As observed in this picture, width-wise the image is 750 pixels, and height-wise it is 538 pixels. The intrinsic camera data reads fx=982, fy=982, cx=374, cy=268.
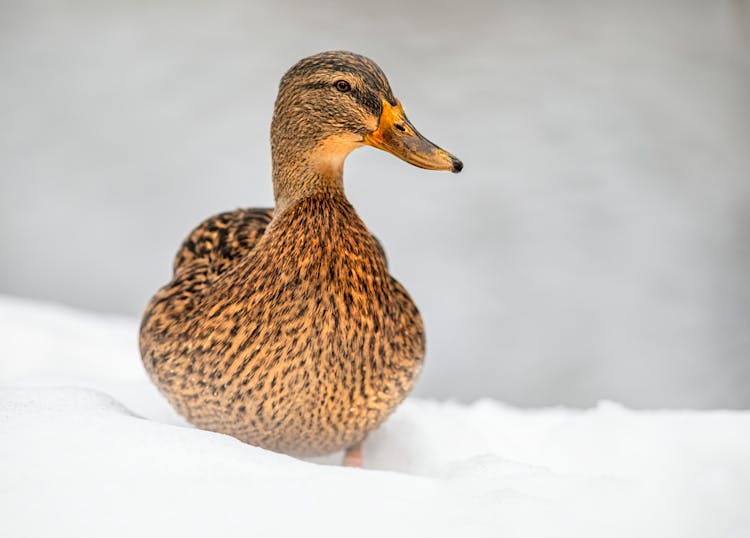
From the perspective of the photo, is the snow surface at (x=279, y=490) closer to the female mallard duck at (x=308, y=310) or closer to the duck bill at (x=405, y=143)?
the female mallard duck at (x=308, y=310)

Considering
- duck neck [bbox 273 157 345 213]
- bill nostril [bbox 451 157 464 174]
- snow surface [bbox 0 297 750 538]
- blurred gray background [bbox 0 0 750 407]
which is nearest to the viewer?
snow surface [bbox 0 297 750 538]

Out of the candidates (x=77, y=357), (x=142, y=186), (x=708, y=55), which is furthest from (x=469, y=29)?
(x=77, y=357)

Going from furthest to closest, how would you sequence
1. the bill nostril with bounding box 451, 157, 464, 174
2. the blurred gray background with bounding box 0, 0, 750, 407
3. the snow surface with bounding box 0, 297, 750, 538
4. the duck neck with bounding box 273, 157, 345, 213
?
the blurred gray background with bounding box 0, 0, 750, 407, the duck neck with bounding box 273, 157, 345, 213, the bill nostril with bounding box 451, 157, 464, 174, the snow surface with bounding box 0, 297, 750, 538

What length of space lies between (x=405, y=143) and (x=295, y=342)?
0.40 meters

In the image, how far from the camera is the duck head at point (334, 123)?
1.73 metres

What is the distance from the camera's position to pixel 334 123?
1755 millimetres

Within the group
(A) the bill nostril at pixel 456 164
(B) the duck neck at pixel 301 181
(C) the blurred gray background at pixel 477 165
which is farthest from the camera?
(C) the blurred gray background at pixel 477 165

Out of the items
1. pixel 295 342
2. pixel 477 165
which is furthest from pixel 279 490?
pixel 477 165

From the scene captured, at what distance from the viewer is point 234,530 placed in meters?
1.27

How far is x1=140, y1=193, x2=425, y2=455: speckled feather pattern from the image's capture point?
5.76 feet

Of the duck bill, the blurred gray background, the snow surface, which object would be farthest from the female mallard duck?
the blurred gray background

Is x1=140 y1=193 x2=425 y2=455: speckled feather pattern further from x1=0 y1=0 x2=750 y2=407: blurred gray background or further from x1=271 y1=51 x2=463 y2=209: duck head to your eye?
x1=0 y1=0 x2=750 y2=407: blurred gray background

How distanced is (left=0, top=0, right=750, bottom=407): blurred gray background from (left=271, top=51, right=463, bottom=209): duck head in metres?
1.75

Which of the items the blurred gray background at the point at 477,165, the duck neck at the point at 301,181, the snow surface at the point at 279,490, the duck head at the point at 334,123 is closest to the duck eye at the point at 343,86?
the duck head at the point at 334,123
